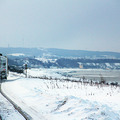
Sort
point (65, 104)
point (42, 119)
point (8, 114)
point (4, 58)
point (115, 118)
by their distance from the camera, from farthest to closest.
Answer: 1. point (4, 58)
2. point (65, 104)
3. point (8, 114)
4. point (42, 119)
5. point (115, 118)

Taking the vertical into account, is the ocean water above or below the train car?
below

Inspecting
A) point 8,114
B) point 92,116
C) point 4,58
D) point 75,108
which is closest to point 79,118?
point 92,116

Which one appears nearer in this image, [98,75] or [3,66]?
[3,66]

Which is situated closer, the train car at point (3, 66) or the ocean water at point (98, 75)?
the train car at point (3, 66)

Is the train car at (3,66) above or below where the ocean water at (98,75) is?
above

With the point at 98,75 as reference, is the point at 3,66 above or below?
above

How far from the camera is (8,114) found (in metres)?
7.23

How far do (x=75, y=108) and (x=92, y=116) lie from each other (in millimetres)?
1384

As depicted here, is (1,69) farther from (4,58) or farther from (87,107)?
(87,107)

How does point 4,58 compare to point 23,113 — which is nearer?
point 23,113

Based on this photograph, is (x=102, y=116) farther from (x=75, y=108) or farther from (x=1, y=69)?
(x=1, y=69)

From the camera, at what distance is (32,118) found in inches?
268

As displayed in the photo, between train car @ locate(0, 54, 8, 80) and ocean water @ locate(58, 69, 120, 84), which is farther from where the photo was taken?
ocean water @ locate(58, 69, 120, 84)

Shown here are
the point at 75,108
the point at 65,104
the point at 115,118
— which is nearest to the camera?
the point at 115,118
